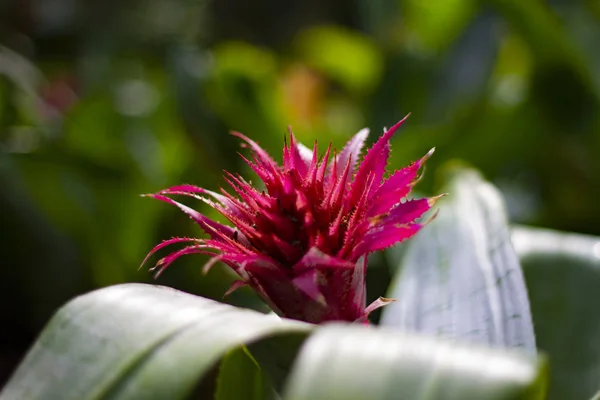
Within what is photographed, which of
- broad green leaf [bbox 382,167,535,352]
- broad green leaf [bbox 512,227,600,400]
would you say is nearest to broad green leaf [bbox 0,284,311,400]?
broad green leaf [bbox 382,167,535,352]

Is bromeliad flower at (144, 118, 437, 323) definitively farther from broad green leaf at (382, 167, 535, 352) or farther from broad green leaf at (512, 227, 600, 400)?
broad green leaf at (512, 227, 600, 400)

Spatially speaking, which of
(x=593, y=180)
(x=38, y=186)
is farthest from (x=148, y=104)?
(x=593, y=180)

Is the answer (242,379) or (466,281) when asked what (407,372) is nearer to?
(242,379)

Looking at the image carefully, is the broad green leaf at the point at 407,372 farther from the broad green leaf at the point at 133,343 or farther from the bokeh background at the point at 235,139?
the bokeh background at the point at 235,139

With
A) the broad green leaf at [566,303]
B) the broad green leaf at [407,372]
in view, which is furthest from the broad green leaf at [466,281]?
the broad green leaf at [407,372]

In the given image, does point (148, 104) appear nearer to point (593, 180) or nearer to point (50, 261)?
point (50, 261)
